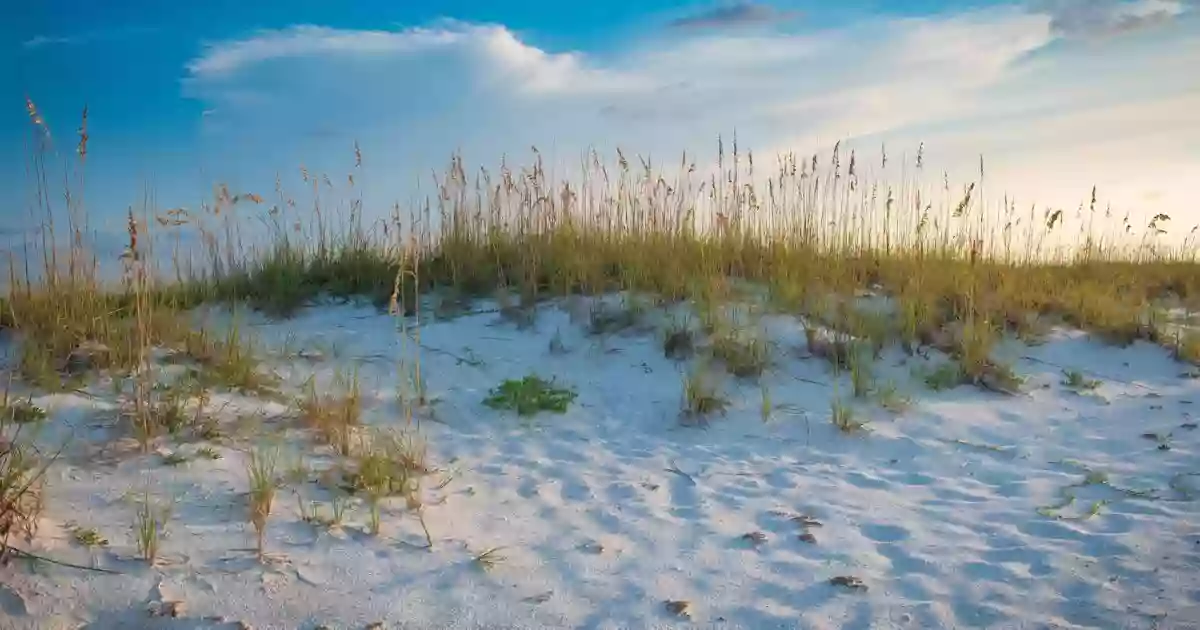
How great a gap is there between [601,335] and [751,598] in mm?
2779

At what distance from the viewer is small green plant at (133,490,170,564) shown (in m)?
2.76

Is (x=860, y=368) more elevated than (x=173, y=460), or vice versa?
(x=860, y=368)

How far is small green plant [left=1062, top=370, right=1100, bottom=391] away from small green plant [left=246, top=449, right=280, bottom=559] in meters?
4.39

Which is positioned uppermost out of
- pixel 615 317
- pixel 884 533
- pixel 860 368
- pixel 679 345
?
pixel 615 317

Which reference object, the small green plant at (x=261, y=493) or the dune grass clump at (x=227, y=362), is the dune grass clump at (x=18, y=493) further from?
the dune grass clump at (x=227, y=362)

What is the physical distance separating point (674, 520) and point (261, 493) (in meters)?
1.52

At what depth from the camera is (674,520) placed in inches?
131

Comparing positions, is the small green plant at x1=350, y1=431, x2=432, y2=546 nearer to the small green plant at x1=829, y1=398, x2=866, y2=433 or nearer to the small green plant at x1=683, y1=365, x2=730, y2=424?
the small green plant at x1=683, y1=365, x2=730, y2=424

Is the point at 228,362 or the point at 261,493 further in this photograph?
the point at 228,362

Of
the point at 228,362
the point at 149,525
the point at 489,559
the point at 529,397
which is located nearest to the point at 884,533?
the point at 489,559

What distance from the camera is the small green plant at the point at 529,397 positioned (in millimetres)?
4465


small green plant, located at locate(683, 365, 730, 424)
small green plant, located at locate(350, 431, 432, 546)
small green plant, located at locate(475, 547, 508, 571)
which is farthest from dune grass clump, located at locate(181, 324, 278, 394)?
small green plant, located at locate(683, 365, 730, 424)

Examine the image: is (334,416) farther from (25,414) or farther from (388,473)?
(25,414)

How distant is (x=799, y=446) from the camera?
13.7 ft
